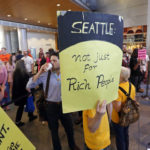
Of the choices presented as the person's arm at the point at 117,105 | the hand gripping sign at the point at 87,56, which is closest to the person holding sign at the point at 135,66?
the person's arm at the point at 117,105

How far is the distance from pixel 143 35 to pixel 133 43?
66cm

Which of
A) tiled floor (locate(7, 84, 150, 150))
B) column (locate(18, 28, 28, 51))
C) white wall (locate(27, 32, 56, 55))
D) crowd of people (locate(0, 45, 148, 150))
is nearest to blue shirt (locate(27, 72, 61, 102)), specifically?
crowd of people (locate(0, 45, 148, 150))

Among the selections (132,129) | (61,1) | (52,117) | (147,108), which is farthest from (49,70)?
(61,1)

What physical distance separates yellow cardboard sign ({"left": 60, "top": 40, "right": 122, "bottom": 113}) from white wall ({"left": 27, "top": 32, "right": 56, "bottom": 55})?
459 inches

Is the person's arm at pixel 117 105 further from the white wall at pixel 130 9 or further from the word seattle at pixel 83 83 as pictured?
Result: the white wall at pixel 130 9

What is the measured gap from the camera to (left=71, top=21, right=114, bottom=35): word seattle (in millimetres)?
712

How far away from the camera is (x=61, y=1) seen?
19.6 feet

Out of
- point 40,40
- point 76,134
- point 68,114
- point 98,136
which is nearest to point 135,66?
point 76,134

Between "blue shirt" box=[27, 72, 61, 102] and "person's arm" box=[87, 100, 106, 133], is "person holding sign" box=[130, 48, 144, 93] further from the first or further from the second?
"person's arm" box=[87, 100, 106, 133]

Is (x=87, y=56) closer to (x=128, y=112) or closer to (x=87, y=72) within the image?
(x=87, y=72)

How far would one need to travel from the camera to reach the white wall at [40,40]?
11.7 metres

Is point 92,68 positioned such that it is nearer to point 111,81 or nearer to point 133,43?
point 111,81

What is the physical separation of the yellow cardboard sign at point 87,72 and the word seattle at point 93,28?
0.06 meters

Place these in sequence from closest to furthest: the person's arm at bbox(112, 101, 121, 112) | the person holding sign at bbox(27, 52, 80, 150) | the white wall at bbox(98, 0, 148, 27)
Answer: the person's arm at bbox(112, 101, 121, 112)
the person holding sign at bbox(27, 52, 80, 150)
the white wall at bbox(98, 0, 148, 27)
